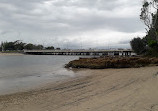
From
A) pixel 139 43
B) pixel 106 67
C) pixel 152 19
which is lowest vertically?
pixel 106 67

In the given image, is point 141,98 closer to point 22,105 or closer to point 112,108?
point 112,108

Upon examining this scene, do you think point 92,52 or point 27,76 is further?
point 92,52

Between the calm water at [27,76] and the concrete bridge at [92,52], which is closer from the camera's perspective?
the calm water at [27,76]

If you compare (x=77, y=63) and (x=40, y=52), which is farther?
(x=40, y=52)

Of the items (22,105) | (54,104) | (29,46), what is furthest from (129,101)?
(29,46)

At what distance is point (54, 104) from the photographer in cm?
802

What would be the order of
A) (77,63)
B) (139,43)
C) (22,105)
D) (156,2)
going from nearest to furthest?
(22,105) → (77,63) → (156,2) → (139,43)

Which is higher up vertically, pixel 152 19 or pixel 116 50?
pixel 152 19

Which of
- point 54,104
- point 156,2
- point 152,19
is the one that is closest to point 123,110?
point 54,104

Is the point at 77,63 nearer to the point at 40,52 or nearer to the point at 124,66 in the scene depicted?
the point at 124,66

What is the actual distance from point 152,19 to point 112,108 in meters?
42.4

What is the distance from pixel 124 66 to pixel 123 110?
2062 cm

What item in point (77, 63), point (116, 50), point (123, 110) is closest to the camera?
point (123, 110)

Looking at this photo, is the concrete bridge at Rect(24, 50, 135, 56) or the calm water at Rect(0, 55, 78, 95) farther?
the concrete bridge at Rect(24, 50, 135, 56)
